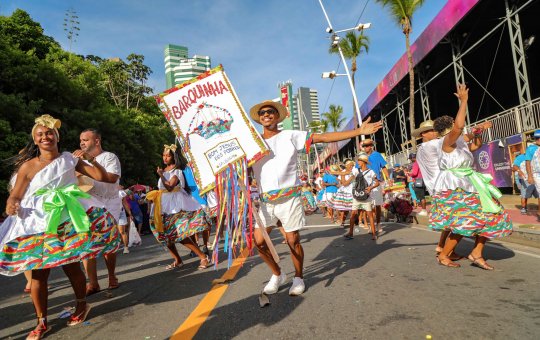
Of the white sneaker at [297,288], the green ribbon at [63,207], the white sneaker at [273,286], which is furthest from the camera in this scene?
the white sneaker at [273,286]

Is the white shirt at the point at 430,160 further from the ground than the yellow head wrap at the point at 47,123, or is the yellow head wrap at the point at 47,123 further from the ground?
the yellow head wrap at the point at 47,123

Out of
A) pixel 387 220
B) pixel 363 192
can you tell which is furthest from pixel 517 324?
pixel 387 220

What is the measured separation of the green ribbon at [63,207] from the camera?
3111 mm

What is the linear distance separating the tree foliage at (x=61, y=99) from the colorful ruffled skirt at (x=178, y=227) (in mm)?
6000

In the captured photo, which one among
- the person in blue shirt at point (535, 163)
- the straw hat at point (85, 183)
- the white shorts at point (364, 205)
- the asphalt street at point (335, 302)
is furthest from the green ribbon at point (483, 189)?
the straw hat at point (85, 183)

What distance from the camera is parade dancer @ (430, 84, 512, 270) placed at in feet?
14.1

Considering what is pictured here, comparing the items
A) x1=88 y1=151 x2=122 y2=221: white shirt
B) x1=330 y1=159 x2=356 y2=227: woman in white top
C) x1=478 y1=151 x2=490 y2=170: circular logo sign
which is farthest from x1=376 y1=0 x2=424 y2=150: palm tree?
x1=88 y1=151 x2=122 y2=221: white shirt

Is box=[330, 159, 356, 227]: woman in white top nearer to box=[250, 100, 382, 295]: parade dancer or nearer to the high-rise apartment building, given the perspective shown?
box=[250, 100, 382, 295]: parade dancer

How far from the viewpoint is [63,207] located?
3197 mm

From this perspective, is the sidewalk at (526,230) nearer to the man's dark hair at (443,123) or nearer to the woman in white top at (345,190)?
the man's dark hair at (443,123)

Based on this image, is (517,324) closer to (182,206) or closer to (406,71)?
(182,206)

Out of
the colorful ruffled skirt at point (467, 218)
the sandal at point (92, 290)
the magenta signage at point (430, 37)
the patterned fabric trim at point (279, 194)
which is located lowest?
the sandal at point (92, 290)

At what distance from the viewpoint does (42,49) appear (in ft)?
77.0

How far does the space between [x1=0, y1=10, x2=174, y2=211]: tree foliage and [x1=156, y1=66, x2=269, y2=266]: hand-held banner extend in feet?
24.8
